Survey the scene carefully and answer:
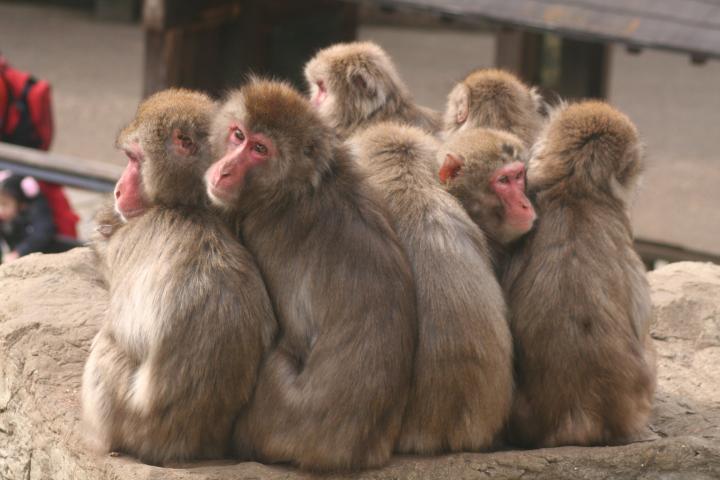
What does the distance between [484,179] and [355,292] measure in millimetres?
588

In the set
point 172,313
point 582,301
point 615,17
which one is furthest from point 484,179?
point 615,17

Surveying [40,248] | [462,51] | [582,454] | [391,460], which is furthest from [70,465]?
[462,51]

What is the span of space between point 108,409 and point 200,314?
42cm

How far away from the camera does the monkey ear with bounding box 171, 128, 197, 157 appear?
12.6 ft

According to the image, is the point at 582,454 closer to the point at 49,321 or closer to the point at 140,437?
the point at 140,437

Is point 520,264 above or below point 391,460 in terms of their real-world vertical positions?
above

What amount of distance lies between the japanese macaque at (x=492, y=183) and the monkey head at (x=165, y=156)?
0.74 metres

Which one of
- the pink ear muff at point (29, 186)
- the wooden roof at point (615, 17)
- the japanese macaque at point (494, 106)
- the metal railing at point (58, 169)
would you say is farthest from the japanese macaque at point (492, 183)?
the pink ear muff at point (29, 186)

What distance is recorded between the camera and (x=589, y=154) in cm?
398

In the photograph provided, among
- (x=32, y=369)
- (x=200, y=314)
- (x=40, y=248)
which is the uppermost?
(x=200, y=314)

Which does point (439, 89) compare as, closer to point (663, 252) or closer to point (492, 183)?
point (663, 252)

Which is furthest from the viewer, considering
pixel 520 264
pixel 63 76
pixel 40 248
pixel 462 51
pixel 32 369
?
pixel 462 51

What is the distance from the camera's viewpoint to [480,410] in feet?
12.1

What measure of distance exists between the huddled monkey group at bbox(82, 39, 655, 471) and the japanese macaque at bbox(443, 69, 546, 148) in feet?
1.86
